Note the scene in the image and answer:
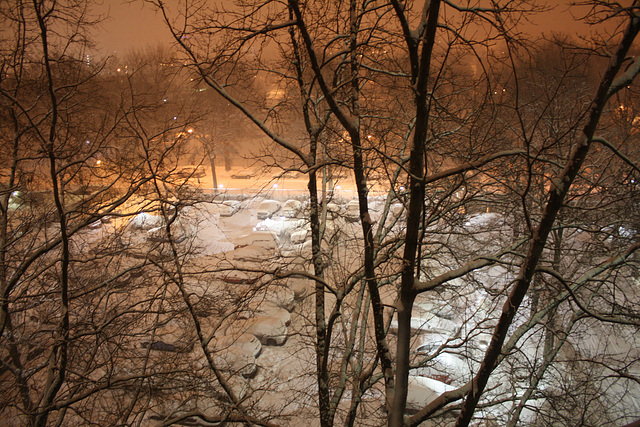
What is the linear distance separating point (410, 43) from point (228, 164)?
3275cm

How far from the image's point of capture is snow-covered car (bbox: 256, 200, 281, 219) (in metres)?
21.2

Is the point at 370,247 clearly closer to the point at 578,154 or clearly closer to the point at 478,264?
the point at 478,264

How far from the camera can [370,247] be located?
14.2 ft

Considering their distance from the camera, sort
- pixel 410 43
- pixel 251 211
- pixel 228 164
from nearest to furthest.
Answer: pixel 410 43, pixel 251 211, pixel 228 164

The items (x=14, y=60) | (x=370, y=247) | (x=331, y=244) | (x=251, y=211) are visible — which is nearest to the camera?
(x=370, y=247)

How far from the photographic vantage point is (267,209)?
70.9 feet

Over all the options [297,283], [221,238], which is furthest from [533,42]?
[221,238]

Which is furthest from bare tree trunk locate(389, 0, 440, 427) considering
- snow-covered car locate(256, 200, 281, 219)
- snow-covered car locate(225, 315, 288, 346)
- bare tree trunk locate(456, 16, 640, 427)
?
snow-covered car locate(256, 200, 281, 219)

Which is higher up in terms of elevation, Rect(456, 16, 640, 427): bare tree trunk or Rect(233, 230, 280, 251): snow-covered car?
Rect(233, 230, 280, 251): snow-covered car

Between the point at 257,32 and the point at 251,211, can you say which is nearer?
the point at 257,32

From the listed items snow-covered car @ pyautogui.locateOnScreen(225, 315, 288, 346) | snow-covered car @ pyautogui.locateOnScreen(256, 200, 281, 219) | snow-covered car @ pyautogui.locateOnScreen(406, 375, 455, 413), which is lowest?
snow-covered car @ pyautogui.locateOnScreen(406, 375, 455, 413)

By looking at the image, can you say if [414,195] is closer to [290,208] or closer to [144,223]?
[144,223]

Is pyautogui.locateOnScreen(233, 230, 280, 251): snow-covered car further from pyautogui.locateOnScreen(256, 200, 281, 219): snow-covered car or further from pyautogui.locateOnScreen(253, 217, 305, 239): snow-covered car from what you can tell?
pyautogui.locateOnScreen(256, 200, 281, 219): snow-covered car

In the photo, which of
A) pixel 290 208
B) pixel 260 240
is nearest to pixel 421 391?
pixel 260 240
